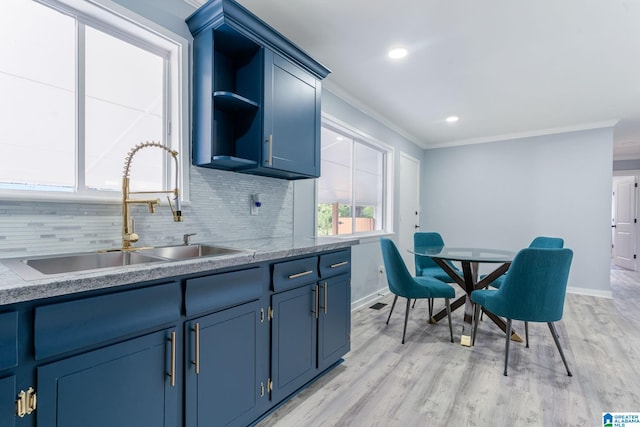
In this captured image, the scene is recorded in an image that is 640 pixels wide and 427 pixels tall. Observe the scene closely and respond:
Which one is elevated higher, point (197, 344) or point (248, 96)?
point (248, 96)

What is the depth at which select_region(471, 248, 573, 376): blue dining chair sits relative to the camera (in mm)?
2092

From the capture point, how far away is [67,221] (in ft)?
4.62

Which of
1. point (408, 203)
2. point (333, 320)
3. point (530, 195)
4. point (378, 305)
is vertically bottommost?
point (378, 305)

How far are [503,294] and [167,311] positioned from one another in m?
2.20

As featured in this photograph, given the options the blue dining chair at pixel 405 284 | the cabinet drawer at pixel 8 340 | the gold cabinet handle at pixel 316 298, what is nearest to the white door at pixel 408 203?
the blue dining chair at pixel 405 284

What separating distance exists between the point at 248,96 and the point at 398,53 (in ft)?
4.51

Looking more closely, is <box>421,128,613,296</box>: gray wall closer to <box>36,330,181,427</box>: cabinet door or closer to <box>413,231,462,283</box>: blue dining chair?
<box>413,231,462,283</box>: blue dining chair

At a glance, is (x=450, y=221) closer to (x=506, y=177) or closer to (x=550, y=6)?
(x=506, y=177)

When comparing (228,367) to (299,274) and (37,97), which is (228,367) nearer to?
(299,274)

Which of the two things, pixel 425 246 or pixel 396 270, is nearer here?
pixel 396 270

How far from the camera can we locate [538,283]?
6.94ft

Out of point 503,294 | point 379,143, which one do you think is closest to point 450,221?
point 379,143

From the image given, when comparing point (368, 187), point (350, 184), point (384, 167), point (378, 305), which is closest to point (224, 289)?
point (350, 184)

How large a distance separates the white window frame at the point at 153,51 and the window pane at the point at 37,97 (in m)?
0.07
